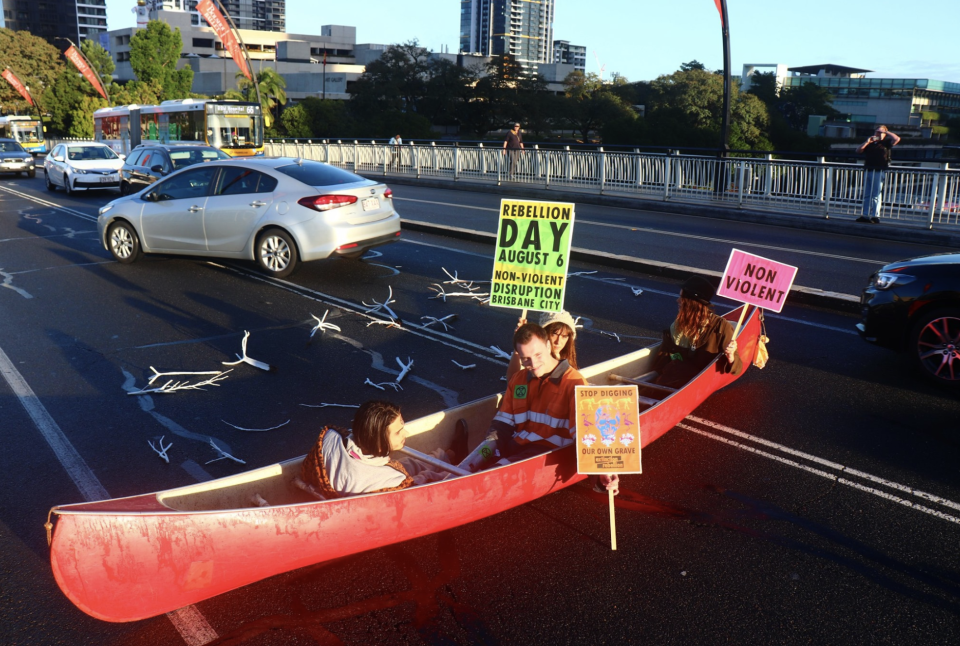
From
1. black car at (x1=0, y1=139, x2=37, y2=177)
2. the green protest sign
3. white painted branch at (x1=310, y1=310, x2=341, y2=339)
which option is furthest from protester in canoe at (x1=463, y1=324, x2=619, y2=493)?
black car at (x1=0, y1=139, x2=37, y2=177)

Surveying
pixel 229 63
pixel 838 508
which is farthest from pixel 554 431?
pixel 229 63

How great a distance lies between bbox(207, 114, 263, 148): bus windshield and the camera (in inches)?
1323

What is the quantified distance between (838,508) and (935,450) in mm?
1424

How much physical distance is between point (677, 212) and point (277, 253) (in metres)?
13.4

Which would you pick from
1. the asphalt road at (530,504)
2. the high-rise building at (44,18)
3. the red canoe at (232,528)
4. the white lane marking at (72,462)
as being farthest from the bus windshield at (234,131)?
the high-rise building at (44,18)

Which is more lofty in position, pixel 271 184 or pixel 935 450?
pixel 271 184

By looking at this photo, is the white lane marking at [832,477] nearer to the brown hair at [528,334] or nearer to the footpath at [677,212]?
the brown hair at [528,334]

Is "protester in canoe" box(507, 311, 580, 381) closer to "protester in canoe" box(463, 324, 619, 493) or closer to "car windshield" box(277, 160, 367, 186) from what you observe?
"protester in canoe" box(463, 324, 619, 493)

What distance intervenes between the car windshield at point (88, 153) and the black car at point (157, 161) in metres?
6.66

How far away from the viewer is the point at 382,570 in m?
4.33

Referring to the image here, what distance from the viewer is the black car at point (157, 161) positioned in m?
19.8

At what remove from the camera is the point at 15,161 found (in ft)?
113

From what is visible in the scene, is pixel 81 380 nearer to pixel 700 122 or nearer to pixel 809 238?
pixel 809 238

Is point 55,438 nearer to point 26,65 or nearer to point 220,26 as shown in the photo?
point 220,26
